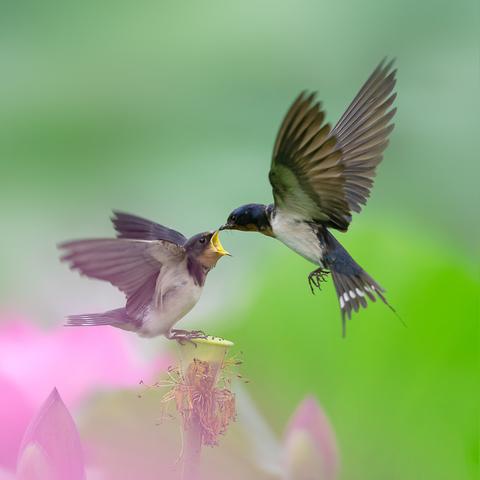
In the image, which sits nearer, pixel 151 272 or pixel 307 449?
pixel 151 272

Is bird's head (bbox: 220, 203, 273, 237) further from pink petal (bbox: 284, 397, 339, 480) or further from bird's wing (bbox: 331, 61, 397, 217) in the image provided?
pink petal (bbox: 284, 397, 339, 480)

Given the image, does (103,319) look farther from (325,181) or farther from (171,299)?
(325,181)

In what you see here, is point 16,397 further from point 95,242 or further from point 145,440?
point 95,242

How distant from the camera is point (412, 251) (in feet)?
2.89

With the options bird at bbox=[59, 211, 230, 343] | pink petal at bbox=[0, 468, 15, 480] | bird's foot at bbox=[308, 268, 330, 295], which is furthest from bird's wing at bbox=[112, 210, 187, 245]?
pink petal at bbox=[0, 468, 15, 480]

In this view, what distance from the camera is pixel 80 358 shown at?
707 mm

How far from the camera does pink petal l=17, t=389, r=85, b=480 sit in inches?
21.0

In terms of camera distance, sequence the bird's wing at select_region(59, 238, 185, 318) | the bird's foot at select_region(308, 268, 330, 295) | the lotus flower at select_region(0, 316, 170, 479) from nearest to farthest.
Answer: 1. the bird's wing at select_region(59, 238, 185, 318)
2. the bird's foot at select_region(308, 268, 330, 295)
3. the lotus flower at select_region(0, 316, 170, 479)

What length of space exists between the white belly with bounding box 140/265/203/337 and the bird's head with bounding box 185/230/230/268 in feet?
0.05

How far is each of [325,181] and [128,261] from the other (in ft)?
0.44

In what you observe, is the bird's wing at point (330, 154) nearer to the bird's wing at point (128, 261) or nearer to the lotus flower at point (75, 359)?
the bird's wing at point (128, 261)

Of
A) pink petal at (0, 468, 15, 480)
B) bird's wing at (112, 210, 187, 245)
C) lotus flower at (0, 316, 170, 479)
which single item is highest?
bird's wing at (112, 210, 187, 245)

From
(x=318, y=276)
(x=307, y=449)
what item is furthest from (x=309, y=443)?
(x=318, y=276)

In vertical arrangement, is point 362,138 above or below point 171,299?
above
